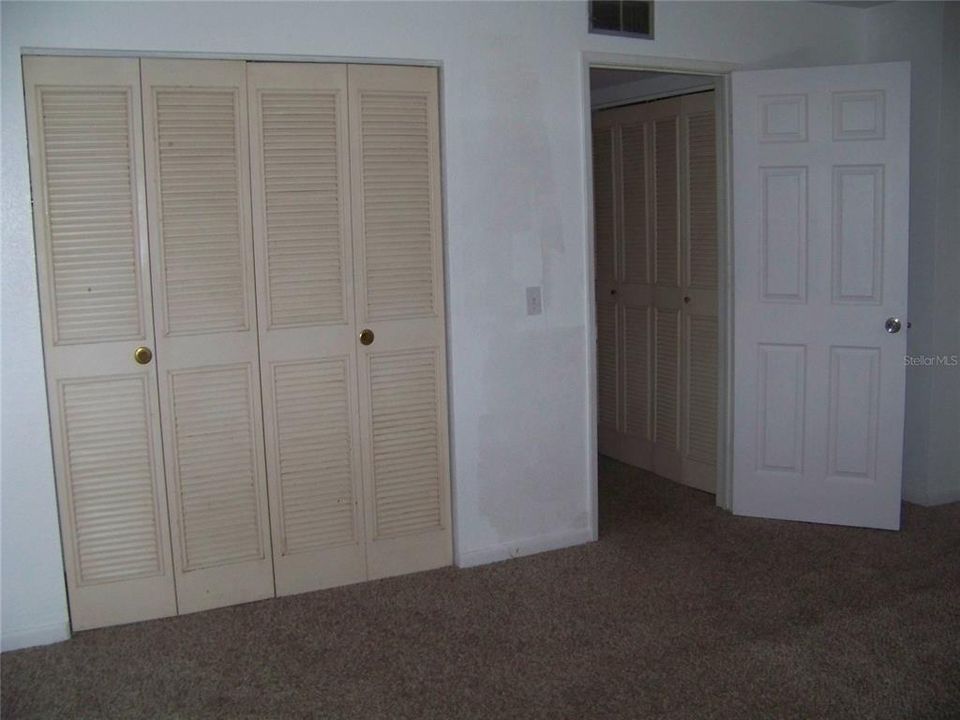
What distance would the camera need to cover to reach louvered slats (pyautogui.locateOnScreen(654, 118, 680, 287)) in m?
4.62

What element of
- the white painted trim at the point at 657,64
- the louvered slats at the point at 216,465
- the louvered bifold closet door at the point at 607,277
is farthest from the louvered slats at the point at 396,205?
the louvered bifold closet door at the point at 607,277

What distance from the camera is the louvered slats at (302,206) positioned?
130 inches

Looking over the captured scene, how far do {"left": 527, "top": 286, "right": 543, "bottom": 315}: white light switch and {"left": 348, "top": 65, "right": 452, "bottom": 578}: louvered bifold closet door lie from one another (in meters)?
0.38

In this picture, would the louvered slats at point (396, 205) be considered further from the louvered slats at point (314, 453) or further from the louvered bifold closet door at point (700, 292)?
the louvered bifold closet door at point (700, 292)

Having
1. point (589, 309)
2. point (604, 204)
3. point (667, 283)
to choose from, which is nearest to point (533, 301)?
point (589, 309)

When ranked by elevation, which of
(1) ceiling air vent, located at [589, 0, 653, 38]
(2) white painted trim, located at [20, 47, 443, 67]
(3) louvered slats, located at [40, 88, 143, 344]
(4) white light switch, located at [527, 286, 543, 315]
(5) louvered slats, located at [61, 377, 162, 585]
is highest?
(1) ceiling air vent, located at [589, 0, 653, 38]

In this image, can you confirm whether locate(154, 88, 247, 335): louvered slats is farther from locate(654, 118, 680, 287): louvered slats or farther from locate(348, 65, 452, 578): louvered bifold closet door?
locate(654, 118, 680, 287): louvered slats

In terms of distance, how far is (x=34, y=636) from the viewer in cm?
311

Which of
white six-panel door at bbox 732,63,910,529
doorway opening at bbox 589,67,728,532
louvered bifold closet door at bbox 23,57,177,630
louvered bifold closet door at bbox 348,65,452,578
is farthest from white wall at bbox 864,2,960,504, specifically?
louvered bifold closet door at bbox 23,57,177,630

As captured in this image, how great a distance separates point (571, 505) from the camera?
3936 millimetres

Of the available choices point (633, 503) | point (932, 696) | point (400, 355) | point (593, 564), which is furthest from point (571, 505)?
point (932, 696)

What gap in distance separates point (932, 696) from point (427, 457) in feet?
6.33

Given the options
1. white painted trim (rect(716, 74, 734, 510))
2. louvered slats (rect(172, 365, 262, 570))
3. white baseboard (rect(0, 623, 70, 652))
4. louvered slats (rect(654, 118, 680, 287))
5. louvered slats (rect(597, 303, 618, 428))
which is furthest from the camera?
louvered slats (rect(597, 303, 618, 428))

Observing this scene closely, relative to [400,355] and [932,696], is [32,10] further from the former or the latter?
[932,696]
